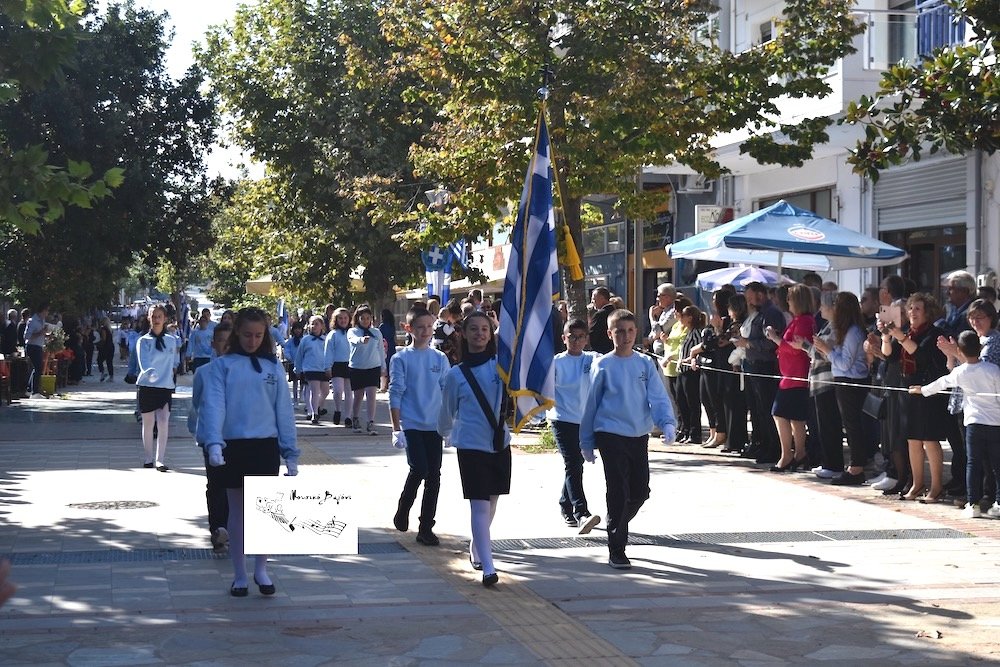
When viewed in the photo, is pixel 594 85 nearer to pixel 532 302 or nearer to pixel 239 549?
pixel 532 302

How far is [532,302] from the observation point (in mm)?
9039

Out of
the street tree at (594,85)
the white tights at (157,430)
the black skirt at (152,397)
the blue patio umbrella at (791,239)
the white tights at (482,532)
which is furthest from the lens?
the street tree at (594,85)

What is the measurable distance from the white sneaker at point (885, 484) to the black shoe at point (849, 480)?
48cm

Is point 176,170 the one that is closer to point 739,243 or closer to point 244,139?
point 244,139

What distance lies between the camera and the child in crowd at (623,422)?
885 centimetres

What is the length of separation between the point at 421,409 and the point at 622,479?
1.68 meters

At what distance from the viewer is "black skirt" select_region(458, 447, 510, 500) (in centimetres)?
840

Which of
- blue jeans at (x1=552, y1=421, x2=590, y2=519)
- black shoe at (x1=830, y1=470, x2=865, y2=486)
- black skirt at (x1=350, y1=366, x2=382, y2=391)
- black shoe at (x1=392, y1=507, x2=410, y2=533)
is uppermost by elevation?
black skirt at (x1=350, y1=366, x2=382, y2=391)

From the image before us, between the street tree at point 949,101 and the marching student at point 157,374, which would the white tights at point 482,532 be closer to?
the street tree at point 949,101

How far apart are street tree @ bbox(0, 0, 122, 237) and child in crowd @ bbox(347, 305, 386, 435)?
7.69 meters

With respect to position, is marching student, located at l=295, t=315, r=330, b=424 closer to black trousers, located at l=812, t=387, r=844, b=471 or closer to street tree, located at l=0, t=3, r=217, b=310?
street tree, located at l=0, t=3, r=217, b=310

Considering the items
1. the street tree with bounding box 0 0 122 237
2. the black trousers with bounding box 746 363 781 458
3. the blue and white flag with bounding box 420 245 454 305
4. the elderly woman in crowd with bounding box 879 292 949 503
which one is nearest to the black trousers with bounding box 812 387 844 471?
the black trousers with bounding box 746 363 781 458

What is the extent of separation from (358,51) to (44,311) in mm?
12502

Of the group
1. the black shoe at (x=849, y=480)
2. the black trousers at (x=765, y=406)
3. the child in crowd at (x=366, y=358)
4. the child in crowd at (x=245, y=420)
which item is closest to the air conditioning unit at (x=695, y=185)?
the child in crowd at (x=366, y=358)
